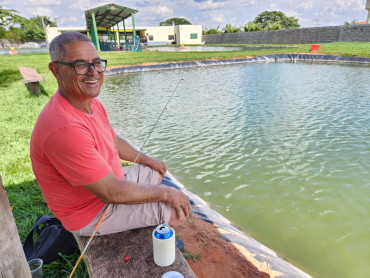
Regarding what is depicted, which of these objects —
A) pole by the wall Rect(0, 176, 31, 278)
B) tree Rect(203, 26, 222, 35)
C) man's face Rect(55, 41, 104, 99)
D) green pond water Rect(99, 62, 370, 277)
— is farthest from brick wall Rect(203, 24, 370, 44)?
pole by the wall Rect(0, 176, 31, 278)

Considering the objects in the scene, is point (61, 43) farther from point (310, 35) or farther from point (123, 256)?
point (310, 35)

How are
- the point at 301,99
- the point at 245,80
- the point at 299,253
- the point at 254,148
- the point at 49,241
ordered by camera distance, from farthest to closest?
the point at 245,80, the point at 301,99, the point at 254,148, the point at 299,253, the point at 49,241

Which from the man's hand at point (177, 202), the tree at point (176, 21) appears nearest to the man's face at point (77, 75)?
the man's hand at point (177, 202)

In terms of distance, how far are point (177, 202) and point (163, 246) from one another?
15.3 inches

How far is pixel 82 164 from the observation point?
1484 millimetres

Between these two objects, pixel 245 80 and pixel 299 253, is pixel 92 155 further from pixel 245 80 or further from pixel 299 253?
pixel 245 80

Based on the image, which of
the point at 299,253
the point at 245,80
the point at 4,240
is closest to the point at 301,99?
the point at 245,80

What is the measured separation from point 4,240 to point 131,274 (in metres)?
0.76

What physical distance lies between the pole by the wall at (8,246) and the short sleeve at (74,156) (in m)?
0.32

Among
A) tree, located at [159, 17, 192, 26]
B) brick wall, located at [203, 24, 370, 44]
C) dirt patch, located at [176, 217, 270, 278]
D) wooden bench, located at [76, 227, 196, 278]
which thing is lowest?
dirt patch, located at [176, 217, 270, 278]

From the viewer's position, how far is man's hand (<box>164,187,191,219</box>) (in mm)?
1874

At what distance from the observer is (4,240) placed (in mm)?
1222

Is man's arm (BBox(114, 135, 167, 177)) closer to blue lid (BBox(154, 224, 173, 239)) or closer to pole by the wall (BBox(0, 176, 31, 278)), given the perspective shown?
blue lid (BBox(154, 224, 173, 239))

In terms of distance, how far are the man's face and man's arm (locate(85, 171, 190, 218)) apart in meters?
0.65
